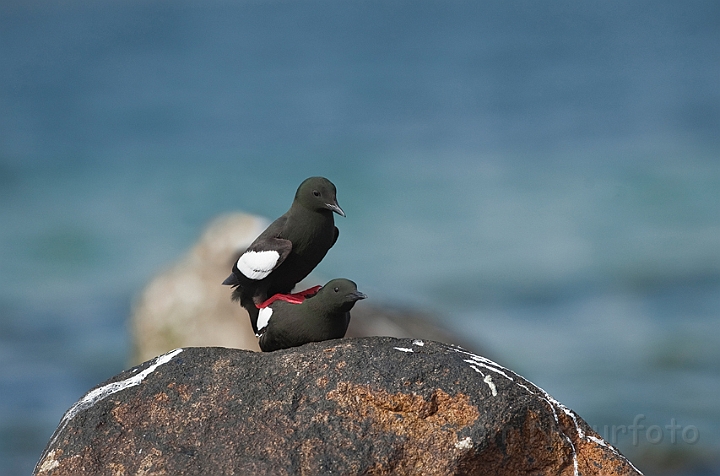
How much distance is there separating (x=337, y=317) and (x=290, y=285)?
33.2 inches

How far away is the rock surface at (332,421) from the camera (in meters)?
5.80

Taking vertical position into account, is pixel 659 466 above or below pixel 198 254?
below

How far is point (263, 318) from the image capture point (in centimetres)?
706

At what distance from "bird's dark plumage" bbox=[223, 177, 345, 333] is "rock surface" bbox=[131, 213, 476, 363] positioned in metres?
4.95

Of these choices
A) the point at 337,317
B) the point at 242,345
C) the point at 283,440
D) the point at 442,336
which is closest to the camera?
the point at 283,440

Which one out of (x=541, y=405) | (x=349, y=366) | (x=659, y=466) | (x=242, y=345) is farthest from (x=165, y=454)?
(x=659, y=466)

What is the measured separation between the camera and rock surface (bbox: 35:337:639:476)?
19.0 feet

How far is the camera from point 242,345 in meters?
13.0

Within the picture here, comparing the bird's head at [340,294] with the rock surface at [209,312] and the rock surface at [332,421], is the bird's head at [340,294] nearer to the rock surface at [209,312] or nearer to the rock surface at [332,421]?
the rock surface at [332,421]

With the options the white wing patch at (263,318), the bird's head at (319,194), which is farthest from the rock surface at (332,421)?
the bird's head at (319,194)

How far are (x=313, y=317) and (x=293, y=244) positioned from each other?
0.66 metres

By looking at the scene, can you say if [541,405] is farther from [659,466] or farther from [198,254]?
[659,466]

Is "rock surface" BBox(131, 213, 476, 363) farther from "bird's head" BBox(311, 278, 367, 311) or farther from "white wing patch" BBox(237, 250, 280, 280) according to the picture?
"bird's head" BBox(311, 278, 367, 311)

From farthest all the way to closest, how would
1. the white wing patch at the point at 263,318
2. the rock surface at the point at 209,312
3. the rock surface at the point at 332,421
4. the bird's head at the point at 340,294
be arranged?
the rock surface at the point at 209,312 < the white wing patch at the point at 263,318 < the bird's head at the point at 340,294 < the rock surface at the point at 332,421
